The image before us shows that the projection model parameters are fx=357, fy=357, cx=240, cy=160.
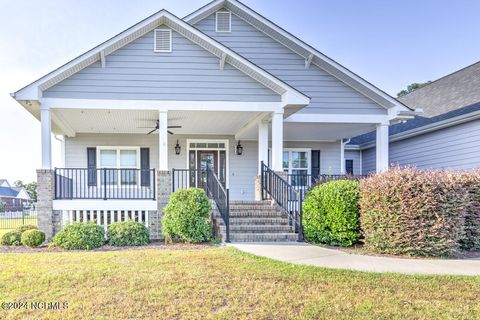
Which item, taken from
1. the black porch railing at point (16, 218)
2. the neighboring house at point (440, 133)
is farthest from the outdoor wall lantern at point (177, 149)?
the black porch railing at point (16, 218)

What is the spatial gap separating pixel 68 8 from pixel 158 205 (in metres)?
9.06

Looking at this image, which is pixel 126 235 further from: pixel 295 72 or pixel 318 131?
pixel 318 131

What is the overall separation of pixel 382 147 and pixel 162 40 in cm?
760

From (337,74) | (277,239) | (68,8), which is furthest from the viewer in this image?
(68,8)

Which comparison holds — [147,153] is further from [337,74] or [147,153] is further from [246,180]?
[337,74]

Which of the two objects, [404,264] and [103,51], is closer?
[404,264]

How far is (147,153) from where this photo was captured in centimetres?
1440

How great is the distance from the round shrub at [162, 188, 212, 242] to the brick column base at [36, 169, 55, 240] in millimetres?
3185

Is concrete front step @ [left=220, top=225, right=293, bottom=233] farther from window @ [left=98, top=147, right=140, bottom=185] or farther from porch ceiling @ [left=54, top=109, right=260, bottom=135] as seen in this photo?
window @ [left=98, top=147, right=140, bottom=185]

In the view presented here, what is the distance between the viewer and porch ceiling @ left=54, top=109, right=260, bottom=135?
10.7 metres

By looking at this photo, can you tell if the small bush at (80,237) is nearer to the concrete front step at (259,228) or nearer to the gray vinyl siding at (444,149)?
the concrete front step at (259,228)

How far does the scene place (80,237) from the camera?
8.34m

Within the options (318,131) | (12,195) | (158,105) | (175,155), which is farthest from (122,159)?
(12,195)

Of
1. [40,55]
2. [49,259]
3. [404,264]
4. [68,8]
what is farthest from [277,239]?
[40,55]
